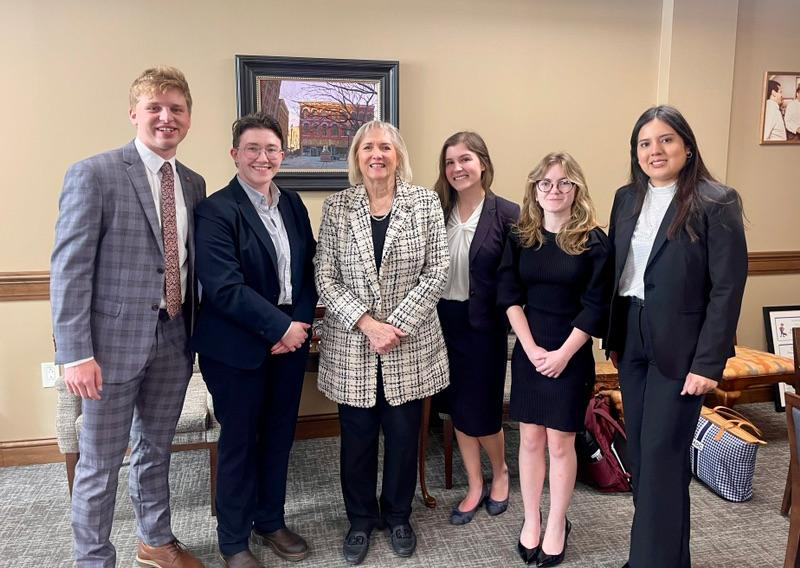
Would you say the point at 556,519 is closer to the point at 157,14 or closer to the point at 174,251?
the point at 174,251

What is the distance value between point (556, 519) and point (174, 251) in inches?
62.3

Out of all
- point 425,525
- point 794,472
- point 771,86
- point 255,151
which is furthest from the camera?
point 771,86

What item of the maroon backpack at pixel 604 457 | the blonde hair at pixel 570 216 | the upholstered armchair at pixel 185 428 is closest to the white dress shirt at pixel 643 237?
the blonde hair at pixel 570 216

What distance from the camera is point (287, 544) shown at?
7.00ft

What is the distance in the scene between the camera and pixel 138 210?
67.9 inches

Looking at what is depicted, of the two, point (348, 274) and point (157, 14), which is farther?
point (157, 14)

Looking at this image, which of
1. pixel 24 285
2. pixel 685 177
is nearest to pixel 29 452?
pixel 24 285

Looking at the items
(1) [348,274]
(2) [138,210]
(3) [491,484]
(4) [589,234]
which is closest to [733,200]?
(4) [589,234]

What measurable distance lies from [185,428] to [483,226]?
1444mm

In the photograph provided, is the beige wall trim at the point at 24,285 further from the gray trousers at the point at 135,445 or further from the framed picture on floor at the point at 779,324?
the framed picture on floor at the point at 779,324

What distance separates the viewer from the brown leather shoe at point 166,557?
2027mm

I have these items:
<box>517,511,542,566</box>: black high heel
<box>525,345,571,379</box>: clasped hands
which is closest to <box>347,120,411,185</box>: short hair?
<box>525,345,571,379</box>: clasped hands

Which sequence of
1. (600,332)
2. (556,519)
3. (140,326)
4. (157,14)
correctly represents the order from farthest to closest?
1. (157,14)
2. (556,519)
3. (600,332)
4. (140,326)

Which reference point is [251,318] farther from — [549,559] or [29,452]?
[29,452]
